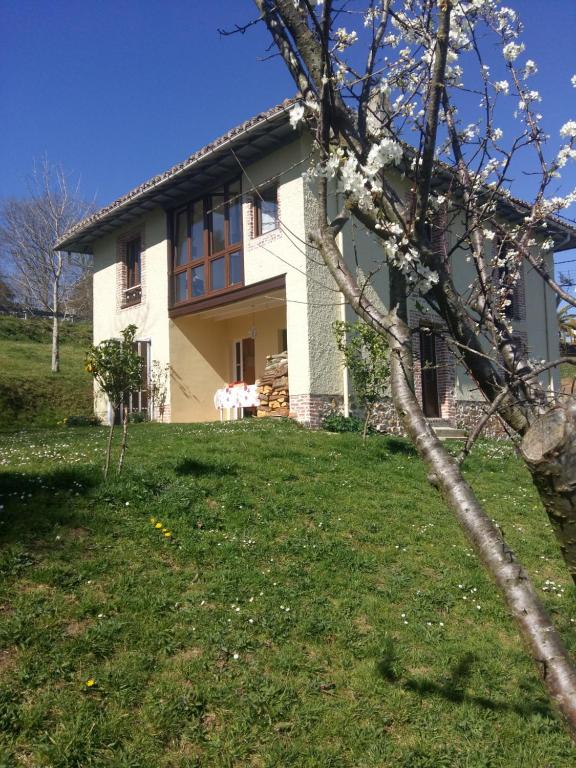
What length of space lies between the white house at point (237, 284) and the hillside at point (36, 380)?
2.06 meters

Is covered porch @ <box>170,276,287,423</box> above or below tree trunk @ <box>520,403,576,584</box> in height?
above

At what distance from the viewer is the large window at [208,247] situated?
14.1m

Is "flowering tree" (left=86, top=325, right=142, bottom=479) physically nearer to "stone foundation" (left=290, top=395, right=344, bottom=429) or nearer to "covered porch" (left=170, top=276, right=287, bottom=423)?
"stone foundation" (left=290, top=395, right=344, bottom=429)

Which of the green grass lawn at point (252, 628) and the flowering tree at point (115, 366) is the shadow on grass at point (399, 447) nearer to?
the green grass lawn at point (252, 628)

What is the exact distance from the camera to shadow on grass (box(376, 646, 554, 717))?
3.56 metres

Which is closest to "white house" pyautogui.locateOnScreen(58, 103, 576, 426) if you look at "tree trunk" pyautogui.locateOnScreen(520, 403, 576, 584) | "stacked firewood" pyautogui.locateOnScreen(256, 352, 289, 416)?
"stacked firewood" pyautogui.locateOnScreen(256, 352, 289, 416)

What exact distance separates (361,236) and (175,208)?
5392 mm

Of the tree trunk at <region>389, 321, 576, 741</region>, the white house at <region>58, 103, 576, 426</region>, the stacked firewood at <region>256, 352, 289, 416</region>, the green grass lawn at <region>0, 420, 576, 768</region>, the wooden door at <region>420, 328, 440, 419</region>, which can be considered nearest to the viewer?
the tree trunk at <region>389, 321, 576, 741</region>

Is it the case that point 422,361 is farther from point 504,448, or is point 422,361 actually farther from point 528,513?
point 528,513

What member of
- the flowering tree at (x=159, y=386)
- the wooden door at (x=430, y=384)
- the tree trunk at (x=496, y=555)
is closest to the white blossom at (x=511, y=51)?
→ the tree trunk at (x=496, y=555)

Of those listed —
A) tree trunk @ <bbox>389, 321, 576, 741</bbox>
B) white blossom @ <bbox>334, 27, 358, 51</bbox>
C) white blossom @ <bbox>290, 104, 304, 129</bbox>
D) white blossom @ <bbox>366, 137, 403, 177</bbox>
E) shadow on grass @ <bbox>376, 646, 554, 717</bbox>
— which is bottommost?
shadow on grass @ <bbox>376, 646, 554, 717</bbox>

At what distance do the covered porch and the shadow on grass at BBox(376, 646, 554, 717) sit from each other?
1146 centimetres

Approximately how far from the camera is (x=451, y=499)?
171cm

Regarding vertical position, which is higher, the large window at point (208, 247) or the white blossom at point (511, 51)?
the large window at point (208, 247)
